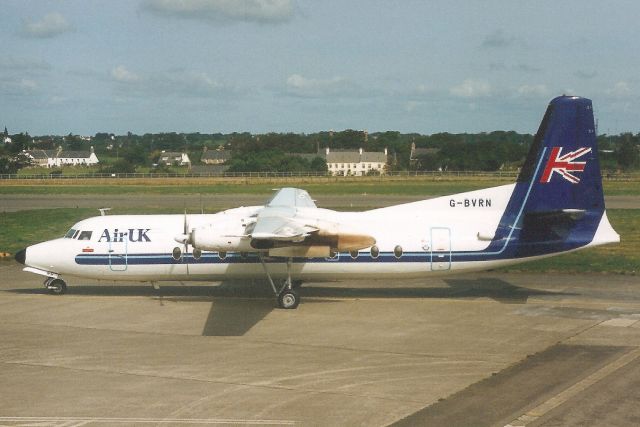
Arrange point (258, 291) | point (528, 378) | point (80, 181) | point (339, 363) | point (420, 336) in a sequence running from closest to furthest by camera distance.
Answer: point (528, 378) < point (339, 363) < point (420, 336) < point (258, 291) < point (80, 181)

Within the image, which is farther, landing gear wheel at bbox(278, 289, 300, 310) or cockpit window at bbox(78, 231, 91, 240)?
cockpit window at bbox(78, 231, 91, 240)

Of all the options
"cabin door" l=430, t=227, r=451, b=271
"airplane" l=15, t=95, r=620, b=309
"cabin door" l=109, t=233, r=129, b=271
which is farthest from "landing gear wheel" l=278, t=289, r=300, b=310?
"cabin door" l=109, t=233, r=129, b=271

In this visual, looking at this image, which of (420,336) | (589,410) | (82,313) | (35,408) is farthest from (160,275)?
(589,410)

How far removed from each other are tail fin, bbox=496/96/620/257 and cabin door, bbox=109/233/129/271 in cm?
1147

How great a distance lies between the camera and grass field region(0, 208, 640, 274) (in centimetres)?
3188

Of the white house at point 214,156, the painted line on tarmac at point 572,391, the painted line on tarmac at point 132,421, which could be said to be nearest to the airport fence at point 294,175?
the white house at point 214,156

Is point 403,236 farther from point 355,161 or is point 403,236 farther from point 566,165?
point 355,161

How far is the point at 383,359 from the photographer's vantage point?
1736 cm

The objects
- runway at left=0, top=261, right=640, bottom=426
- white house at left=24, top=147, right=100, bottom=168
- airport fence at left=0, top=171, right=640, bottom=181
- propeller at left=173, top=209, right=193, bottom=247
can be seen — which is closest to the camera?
runway at left=0, top=261, right=640, bottom=426

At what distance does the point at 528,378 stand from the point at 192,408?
6728 millimetres

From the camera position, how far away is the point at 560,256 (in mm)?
33281

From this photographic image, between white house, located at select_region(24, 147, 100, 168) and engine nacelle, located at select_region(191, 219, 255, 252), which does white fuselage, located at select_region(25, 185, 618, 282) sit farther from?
white house, located at select_region(24, 147, 100, 168)

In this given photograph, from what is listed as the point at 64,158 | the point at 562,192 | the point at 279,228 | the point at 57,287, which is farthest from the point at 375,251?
the point at 64,158

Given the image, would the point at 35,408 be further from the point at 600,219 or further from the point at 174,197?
the point at 174,197
